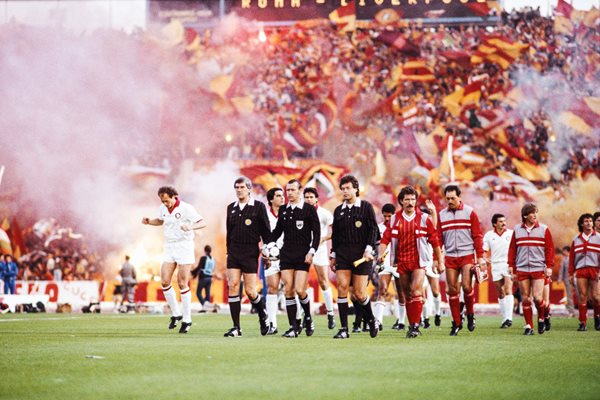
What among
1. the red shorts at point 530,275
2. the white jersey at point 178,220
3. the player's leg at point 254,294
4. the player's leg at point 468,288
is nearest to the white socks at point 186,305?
the white jersey at point 178,220

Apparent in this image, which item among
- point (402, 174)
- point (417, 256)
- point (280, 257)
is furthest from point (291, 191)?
point (402, 174)

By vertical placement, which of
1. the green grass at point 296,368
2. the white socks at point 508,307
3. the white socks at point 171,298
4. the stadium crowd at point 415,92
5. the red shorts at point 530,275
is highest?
the stadium crowd at point 415,92

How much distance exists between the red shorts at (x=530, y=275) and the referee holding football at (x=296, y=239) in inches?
149

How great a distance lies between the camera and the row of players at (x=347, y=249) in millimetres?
12633

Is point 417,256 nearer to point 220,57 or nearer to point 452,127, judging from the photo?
point 452,127

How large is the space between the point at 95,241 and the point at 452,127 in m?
15.5

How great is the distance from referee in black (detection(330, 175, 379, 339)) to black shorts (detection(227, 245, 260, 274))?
1.28 m

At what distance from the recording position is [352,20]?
40.5 m

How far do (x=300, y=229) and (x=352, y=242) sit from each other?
0.76 m

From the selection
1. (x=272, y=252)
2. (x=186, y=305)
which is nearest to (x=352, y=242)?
(x=272, y=252)

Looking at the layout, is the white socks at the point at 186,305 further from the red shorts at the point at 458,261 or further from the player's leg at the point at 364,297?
the red shorts at the point at 458,261

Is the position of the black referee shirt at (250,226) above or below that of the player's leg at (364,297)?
above

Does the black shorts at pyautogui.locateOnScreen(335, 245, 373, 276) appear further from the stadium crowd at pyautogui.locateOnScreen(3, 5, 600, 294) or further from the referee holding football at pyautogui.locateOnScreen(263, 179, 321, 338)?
the stadium crowd at pyautogui.locateOnScreen(3, 5, 600, 294)

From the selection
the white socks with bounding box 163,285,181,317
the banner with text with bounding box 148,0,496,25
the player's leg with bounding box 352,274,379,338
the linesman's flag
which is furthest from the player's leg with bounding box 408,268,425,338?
the linesman's flag
